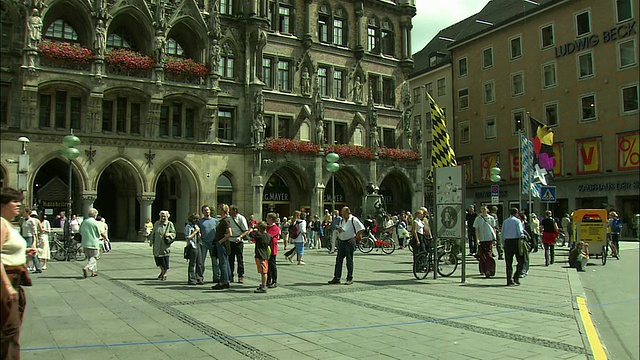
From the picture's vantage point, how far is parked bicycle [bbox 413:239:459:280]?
14781 mm

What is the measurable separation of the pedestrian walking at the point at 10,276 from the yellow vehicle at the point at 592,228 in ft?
58.9

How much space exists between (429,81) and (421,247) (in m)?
44.3

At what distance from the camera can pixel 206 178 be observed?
35.2 meters

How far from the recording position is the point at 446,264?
1545cm

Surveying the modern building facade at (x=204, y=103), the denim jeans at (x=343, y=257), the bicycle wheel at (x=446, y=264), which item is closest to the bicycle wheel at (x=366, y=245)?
the bicycle wheel at (x=446, y=264)

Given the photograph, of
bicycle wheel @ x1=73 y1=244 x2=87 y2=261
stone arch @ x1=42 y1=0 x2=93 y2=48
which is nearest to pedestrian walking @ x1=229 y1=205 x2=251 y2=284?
bicycle wheel @ x1=73 y1=244 x2=87 y2=261

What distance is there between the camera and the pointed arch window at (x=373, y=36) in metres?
45.2

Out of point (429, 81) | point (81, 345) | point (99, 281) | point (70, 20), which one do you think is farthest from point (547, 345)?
point (429, 81)

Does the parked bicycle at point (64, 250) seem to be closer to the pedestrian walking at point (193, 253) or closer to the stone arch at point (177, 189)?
the pedestrian walking at point (193, 253)

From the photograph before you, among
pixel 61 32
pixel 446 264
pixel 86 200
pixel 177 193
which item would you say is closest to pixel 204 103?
pixel 177 193

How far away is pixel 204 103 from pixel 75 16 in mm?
8745

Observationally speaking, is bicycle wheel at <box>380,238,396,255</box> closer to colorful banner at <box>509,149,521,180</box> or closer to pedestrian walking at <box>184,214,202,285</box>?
pedestrian walking at <box>184,214,202,285</box>

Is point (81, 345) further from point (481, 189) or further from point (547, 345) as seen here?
point (481, 189)

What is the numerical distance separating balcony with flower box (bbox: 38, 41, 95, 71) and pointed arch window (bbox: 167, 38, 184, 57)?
5427 mm
